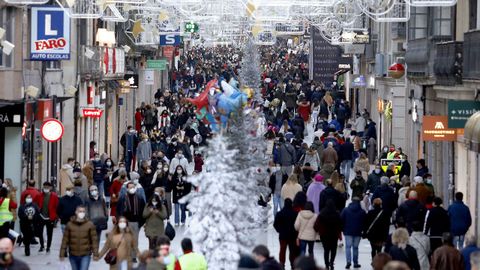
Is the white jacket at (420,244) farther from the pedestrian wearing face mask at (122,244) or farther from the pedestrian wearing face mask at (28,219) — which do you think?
the pedestrian wearing face mask at (28,219)

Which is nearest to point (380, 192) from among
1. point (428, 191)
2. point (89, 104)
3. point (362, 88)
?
point (428, 191)

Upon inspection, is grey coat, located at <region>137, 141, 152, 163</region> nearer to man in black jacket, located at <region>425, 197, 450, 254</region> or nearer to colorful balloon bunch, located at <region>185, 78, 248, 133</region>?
colorful balloon bunch, located at <region>185, 78, 248, 133</region>

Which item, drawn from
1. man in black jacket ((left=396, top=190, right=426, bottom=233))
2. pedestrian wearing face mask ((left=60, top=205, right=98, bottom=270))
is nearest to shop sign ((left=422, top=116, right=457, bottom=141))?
man in black jacket ((left=396, top=190, right=426, bottom=233))

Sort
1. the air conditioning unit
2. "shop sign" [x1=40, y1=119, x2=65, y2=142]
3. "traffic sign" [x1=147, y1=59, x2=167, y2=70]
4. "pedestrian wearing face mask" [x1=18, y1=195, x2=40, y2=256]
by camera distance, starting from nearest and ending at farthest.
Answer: "pedestrian wearing face mask" [x1=18, y1=195, x2=40, y2=256] → "shop sign" [x1=40, y1=119, x2=65, y2=142] → the air conditioning unit → "traffic sign" [x1=147, y1=59, x2=167, y2=70]

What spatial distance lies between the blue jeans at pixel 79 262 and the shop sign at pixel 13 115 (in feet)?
32.1

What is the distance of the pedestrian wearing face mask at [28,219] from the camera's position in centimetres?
2866

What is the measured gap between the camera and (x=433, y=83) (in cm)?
3719

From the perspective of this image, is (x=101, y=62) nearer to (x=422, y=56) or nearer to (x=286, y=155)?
(x=286, y=155)

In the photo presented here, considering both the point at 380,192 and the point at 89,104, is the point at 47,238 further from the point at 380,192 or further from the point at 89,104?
the point at 89,104

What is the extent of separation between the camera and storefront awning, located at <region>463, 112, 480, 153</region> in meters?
28.3

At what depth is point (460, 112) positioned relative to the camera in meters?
31.3

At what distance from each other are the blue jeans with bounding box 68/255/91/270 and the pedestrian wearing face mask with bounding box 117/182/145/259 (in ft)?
12.8

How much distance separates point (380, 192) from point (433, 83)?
311 inches

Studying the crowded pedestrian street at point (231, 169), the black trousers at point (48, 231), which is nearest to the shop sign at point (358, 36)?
the crowded pedestrian street at point (231, 169)
